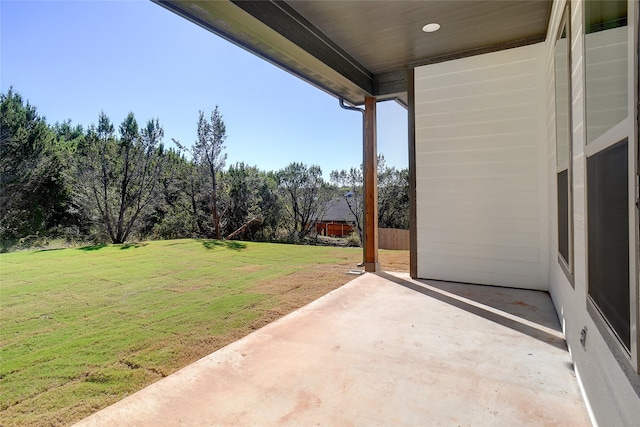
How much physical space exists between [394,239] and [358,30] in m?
6.77

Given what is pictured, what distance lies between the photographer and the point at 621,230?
1.07 meters

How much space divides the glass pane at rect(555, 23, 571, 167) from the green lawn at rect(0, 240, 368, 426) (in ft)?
9.79

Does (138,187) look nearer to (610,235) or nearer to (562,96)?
(562,96)

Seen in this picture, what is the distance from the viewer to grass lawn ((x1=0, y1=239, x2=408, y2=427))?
2.15 meters

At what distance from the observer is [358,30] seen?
12.5ft

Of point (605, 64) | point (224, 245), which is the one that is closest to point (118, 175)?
point (224, 245)

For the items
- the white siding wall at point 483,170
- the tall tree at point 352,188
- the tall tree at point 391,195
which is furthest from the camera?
the tall tree at point 352,188

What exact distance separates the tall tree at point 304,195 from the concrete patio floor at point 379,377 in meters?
11.5

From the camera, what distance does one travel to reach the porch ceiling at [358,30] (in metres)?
3.08

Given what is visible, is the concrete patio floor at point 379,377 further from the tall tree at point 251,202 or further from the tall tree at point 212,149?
the tall tree at point 251,202

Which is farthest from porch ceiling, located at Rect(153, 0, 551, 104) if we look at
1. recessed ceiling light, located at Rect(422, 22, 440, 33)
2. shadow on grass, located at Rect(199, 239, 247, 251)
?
shadow on grass, located at Rect(199, 239, 247, 251)

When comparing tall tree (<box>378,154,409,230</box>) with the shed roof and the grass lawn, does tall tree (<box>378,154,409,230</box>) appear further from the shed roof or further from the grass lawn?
the grass lawn

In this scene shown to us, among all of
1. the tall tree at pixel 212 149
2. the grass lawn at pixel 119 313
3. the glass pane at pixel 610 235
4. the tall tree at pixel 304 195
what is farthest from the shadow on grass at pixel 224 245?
the glass pane at pixel 610 235

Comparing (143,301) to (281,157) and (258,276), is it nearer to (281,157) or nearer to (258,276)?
(258,276)
